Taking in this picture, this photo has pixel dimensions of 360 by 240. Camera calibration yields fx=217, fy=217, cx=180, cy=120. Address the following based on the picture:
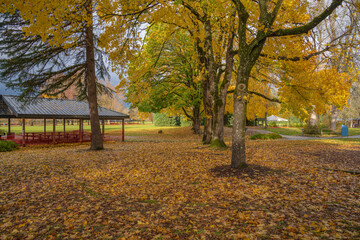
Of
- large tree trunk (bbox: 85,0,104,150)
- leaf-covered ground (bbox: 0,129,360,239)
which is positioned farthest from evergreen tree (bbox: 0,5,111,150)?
leaf-covered ground (bbox: 0,129,360,239)

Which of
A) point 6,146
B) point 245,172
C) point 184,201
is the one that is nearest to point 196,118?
point 6,146

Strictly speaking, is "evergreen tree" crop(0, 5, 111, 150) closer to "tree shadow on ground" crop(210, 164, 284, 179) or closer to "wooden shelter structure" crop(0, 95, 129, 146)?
"wooden shelter structure" crop(0, 95, 129, 146)

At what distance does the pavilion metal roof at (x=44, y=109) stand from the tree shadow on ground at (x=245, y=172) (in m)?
12.9

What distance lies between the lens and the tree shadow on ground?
6.85 m

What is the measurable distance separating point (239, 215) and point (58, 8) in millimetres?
7851

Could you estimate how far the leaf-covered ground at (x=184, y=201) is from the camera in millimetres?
3785

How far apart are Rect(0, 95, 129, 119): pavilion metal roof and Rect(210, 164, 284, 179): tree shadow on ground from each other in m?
12.9

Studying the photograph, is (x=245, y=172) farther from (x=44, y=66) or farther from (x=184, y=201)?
(x=44, y=66)

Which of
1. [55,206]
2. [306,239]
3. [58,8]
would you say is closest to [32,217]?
[55,206]

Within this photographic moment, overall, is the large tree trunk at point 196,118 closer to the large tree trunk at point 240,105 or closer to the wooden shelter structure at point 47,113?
the wooden shelter structure at point 47,113

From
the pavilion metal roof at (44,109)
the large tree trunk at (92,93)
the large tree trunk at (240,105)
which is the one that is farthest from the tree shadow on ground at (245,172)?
the pavilion metal roof at (44,109)

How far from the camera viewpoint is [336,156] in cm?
952

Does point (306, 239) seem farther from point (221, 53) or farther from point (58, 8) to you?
point (221, 53)

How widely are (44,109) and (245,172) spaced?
1728cm
